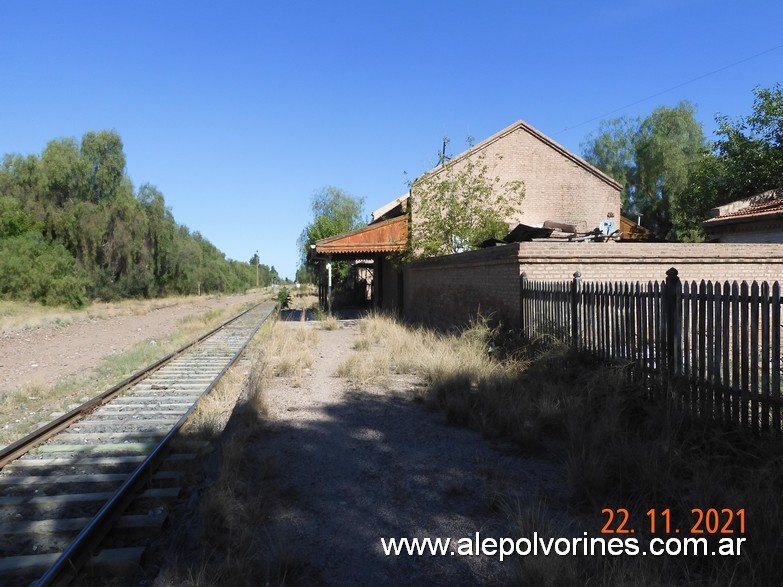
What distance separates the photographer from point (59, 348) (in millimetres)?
17984

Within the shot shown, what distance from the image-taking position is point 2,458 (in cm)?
611

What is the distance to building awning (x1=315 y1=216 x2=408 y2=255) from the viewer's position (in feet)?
75.9

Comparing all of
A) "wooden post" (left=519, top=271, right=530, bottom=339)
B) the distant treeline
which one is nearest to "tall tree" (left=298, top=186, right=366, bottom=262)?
the distant treeline

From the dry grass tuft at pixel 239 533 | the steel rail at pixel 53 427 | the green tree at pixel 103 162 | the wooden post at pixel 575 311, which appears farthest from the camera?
the green tree at pixel 103 162

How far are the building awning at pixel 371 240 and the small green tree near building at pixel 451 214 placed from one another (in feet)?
4.05

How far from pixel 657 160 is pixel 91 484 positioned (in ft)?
145

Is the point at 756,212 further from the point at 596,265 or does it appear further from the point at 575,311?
the point at 575,311

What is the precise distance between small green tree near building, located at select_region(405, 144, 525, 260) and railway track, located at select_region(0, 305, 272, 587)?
527 inches

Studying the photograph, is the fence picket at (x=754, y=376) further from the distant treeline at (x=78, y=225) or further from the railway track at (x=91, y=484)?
the distant treeline at (x=78, y=225)

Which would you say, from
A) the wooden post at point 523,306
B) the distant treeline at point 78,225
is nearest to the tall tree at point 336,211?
the distant treeline at point 78,225

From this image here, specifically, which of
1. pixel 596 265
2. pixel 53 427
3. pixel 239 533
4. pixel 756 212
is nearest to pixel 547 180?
pixel 756 212

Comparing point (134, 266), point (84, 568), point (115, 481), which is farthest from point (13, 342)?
point (134, 266)

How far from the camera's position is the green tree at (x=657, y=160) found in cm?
4066

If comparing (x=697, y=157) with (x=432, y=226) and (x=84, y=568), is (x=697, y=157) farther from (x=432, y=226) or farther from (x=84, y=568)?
(x=84, y=568)
